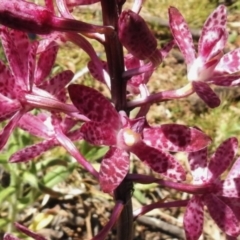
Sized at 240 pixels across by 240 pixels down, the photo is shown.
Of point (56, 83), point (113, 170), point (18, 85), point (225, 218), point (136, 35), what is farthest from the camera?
point (56, 83)

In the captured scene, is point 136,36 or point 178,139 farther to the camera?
point 178,139

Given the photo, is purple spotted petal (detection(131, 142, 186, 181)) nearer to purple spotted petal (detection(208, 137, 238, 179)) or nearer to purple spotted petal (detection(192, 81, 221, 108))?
purple spotted petal (detection(192, 81, 221, 108))

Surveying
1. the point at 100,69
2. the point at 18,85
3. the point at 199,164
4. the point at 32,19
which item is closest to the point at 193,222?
the point at 199,164

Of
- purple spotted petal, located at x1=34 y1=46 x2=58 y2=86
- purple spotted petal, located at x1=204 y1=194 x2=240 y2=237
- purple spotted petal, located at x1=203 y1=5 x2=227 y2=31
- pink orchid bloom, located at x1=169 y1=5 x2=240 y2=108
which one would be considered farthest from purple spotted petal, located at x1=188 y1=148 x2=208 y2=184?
purple spotted petal, located at x1=34 y1=46 x2=58 y2=86

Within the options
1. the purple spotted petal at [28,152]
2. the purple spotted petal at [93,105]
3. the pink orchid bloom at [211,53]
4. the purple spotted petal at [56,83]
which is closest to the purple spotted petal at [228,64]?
the pink orchid bloom at [211,53]

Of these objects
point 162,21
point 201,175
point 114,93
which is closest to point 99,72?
point 114,93

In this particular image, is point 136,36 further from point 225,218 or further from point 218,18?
point 225,218

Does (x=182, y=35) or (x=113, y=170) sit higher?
(x=182, y=35)

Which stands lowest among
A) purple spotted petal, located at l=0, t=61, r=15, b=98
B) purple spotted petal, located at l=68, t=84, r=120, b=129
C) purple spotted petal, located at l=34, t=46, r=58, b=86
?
purple spotted petal, located at l=68, t=84, r=120, b=129
